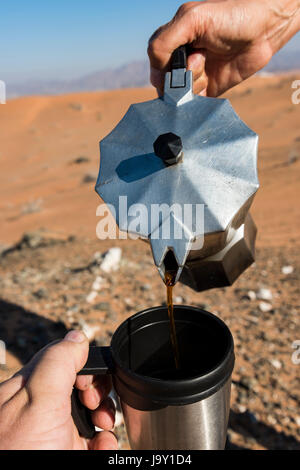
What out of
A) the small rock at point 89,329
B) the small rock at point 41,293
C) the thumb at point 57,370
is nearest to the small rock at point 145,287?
the small rock at point 89,329

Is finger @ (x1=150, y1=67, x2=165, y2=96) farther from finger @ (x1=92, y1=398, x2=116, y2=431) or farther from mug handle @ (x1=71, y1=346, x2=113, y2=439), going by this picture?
finger @ (x1=92, y1=398, x2=116, y2=431)

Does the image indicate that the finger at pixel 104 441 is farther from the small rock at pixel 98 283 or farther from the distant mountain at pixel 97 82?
the distant mountain at pixel 97 82

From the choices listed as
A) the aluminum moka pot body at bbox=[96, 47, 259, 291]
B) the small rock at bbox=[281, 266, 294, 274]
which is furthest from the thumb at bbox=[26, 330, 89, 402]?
the small rock at bbox=[281, 266, 294, 274]

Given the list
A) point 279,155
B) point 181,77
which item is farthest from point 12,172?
point 181,77

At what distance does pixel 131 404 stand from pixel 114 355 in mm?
147

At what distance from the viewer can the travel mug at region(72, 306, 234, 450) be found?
907mm

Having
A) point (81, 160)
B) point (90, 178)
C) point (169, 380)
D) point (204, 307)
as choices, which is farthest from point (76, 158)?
point (169, 380)

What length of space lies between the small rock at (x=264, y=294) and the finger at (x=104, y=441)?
150 centimetres

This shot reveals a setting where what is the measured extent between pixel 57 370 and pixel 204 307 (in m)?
1.56

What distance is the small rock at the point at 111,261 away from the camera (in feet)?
9.45

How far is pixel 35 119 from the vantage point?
18.5 m

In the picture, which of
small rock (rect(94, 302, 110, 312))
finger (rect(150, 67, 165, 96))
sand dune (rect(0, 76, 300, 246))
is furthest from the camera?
sand dune (rect(0, 76, 300, 246))

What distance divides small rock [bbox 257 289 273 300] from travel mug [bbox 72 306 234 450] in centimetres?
137

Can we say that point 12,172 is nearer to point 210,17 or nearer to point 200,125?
point 210,17
